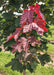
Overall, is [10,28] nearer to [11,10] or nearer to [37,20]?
[11,10]

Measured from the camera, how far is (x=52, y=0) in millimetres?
2338

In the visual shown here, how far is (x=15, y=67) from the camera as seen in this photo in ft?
8.53

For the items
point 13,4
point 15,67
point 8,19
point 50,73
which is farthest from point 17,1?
point 50,73

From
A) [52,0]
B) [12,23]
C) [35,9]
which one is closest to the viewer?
[35,9]

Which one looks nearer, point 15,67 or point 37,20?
point 37,20

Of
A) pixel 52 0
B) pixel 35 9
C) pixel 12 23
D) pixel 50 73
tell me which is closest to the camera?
pixel 35 9

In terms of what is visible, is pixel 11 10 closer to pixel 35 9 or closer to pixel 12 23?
pixel 12 23

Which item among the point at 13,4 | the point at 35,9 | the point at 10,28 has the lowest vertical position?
the point at 10,28

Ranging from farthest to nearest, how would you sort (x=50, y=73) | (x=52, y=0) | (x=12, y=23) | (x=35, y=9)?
(x=50, y=73) → (x=12, y=23) → (x=52, y=0) → (x=35, y=9)

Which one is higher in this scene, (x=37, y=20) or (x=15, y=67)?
(x=37, y=20)

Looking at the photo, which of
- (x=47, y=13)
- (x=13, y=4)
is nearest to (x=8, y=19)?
(x=13, y=4)

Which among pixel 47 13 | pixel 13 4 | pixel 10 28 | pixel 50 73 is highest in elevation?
pixel 13 4

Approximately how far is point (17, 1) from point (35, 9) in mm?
909

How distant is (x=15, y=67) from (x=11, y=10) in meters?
1.08
